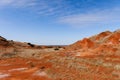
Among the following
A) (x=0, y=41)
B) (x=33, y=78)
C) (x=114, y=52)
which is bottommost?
(x=33, y=78)

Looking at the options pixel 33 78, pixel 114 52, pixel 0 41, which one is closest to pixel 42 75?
pixel 33 78

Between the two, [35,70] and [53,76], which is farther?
[35,70]

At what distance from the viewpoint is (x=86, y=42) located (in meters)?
71.2

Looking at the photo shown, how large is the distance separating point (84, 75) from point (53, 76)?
4.18 m

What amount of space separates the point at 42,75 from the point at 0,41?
61396 mm

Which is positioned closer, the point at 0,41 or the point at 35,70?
the point at 35,70

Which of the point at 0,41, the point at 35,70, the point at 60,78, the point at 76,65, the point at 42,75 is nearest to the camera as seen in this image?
the point at 60,78

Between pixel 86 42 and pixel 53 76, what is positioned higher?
pixel 86 42

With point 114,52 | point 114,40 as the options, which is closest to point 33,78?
point 114,52

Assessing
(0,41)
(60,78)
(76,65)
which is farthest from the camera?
(0,41)

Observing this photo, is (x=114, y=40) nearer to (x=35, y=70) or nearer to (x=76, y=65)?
(x=76, y=65)

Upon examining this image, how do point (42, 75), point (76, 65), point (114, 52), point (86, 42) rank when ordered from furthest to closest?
point (86, 42)
point (114, 52)
point (76, 65)
point (42, 75)

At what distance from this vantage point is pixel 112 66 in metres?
33.7

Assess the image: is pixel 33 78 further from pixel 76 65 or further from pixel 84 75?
pixel 76 65
